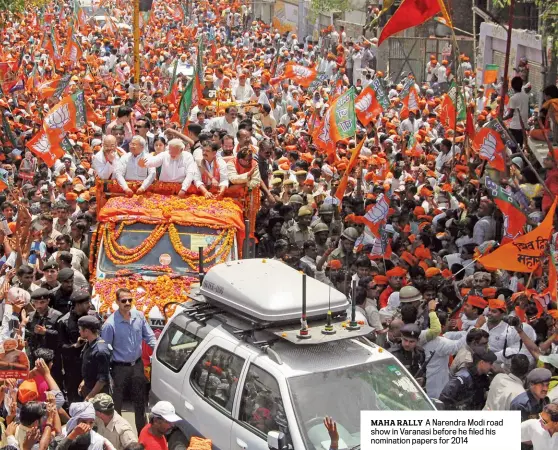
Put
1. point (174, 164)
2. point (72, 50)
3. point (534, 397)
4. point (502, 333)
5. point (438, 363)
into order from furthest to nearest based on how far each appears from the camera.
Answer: point (72, 50), point (174, 164), point (502, 333), point (438, 363), point (534, 397)

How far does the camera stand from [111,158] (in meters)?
12.9

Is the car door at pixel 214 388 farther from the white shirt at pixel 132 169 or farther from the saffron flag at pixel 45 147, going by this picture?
the saffron flag at pixel 45 147

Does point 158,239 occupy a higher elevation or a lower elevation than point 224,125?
lower

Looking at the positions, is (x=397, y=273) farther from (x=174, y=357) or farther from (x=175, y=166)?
(x=174, y=357)

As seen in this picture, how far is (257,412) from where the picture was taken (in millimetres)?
7879

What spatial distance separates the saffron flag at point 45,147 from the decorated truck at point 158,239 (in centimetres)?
481

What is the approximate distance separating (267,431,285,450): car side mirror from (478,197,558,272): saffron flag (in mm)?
3948

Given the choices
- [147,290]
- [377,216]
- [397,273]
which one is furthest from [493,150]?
[147,290]

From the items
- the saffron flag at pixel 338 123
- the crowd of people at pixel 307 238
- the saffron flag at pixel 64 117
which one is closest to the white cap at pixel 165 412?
the crowd of people at pixel 307 238

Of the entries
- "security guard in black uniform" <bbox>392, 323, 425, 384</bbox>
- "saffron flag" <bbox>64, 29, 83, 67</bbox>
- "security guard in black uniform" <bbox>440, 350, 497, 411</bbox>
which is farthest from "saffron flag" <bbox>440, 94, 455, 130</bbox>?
"saffron flag" <bbox>64, 29, 83, 67</bbox>

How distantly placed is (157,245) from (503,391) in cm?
472

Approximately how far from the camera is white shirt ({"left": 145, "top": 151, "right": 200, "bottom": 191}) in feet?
41.9

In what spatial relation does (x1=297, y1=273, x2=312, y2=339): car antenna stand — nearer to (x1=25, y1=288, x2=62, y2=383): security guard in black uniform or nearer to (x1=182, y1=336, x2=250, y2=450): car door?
(x1=182, y1=336, x2=250, y2=450): car door

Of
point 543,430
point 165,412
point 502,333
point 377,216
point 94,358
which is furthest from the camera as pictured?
point 377,216
